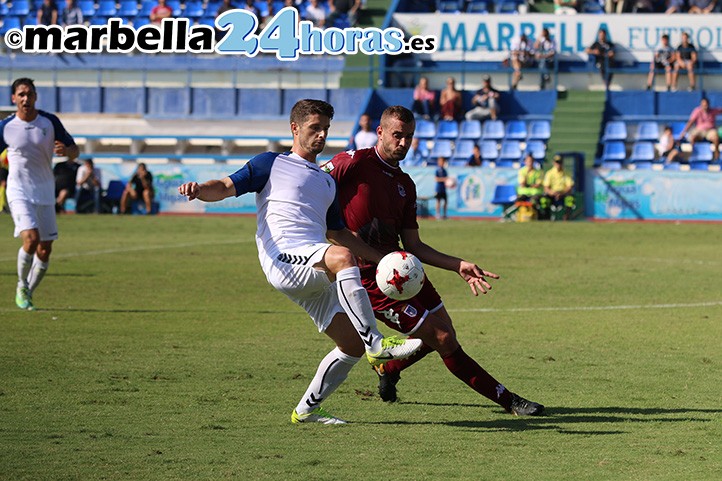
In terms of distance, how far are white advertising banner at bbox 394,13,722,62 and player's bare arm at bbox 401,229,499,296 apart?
26822mm

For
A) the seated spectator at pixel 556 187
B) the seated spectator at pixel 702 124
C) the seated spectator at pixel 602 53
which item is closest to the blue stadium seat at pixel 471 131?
the seated spectator at pixel 602 53

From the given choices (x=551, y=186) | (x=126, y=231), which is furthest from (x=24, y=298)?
(x=551, y=186)

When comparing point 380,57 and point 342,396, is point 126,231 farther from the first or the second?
point 342,396

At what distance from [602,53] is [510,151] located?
4033mm

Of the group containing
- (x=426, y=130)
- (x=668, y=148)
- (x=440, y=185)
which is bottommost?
(x=440, y=185)

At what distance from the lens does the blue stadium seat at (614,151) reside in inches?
1250

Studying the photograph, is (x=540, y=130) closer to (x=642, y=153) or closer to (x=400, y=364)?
(x=642, y=153)

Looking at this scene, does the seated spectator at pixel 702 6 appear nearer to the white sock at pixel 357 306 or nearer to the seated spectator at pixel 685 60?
the seated spectator at pixel 685 60

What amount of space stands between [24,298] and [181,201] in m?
18.7

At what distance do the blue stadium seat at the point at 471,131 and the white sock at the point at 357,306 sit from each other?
85.9 feet

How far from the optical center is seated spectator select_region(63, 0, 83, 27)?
37.3 meters

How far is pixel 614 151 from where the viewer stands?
32.0m

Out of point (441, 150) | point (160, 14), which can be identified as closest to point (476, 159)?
point (441, 150)

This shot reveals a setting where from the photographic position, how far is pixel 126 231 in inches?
968
